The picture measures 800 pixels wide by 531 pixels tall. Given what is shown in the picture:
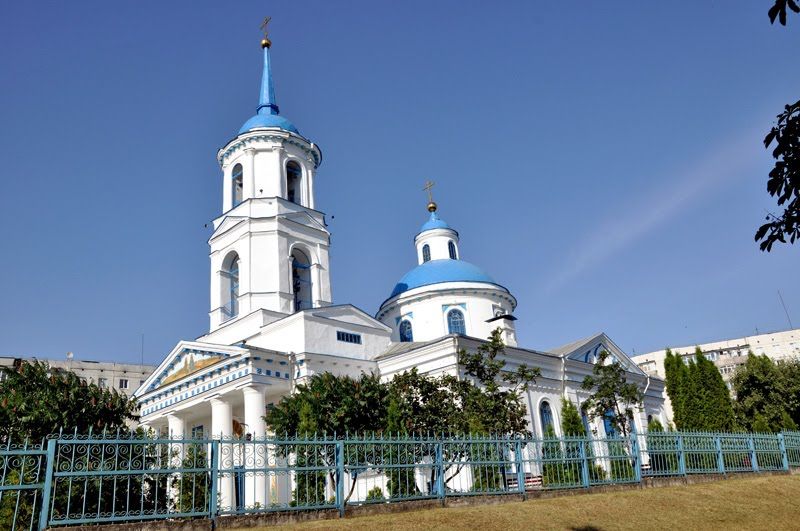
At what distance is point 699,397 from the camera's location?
111 ft

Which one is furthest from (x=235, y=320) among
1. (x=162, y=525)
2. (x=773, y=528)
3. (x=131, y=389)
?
(x=131, y=389)

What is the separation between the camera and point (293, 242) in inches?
1047

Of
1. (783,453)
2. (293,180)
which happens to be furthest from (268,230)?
(783,453)

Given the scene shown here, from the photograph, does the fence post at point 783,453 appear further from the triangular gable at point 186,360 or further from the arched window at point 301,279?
the arched window at point 301,279

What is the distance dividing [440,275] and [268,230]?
930 centimetres

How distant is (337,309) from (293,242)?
11.6ft

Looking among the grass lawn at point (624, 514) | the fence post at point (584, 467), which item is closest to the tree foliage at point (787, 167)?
the grass lawn at point (624, 514)

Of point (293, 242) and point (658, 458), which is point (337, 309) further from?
point (658, 458)


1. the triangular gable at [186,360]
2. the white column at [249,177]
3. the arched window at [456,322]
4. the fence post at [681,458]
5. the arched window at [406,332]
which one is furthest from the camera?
the arched window at [406,332]

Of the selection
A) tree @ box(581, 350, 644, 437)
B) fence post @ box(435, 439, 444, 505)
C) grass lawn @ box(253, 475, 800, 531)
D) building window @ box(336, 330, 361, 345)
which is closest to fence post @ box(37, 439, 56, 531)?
grass lawn @ box(253, 475, 800, 531)

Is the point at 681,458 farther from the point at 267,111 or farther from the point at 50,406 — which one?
the point at 267,111

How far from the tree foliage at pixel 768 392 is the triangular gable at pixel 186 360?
89.6 ft

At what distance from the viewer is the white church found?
22828 millimetres

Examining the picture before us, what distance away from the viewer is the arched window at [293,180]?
2852cm
